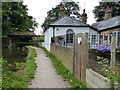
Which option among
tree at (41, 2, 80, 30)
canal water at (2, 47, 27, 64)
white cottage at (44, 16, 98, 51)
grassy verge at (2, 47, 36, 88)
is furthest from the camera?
tree at (41, 2, 80, 30)

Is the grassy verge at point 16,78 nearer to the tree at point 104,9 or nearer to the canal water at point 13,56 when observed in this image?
the canal water at point 13,56

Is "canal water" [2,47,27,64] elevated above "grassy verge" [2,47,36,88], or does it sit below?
below

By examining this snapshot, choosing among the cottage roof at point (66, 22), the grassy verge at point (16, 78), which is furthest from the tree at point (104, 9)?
the grassy verge at point (16, 78)

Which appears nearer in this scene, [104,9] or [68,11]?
[104,9]

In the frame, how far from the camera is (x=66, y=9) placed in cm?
4741

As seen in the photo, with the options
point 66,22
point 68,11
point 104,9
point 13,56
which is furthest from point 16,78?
point 68,11

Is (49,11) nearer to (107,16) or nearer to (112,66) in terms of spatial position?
(107,16)

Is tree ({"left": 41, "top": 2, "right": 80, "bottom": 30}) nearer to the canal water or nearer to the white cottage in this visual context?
the canal water

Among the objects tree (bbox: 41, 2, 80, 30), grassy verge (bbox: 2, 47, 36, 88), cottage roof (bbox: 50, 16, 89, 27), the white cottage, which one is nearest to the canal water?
the white cottage

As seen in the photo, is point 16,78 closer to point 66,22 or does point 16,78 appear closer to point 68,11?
point 66,22

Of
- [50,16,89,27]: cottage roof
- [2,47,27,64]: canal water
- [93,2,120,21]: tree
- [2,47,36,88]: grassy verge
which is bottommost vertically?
[2,47,27,64]: canal water

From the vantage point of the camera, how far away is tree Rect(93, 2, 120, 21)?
31.5 metres

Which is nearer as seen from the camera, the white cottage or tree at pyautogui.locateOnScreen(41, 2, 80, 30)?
the white cottage

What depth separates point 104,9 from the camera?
1319 inches
